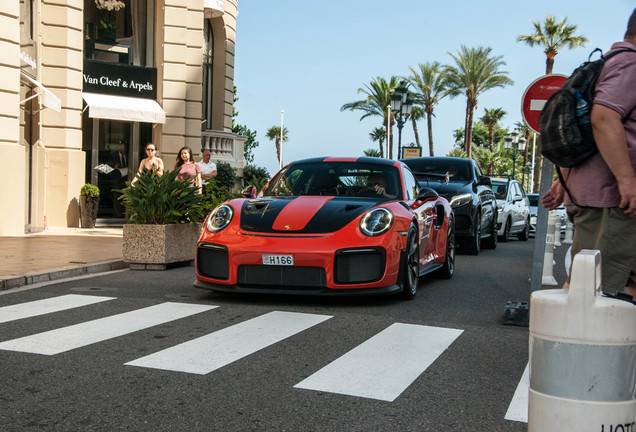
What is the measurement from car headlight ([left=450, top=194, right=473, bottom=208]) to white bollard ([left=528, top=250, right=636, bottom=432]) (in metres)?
11.2

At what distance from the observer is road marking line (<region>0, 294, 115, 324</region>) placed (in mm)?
6499

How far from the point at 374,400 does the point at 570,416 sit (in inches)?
67.1

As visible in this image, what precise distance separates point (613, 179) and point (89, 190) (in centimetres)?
1595

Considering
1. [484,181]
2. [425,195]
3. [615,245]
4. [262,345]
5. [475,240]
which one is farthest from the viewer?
[484,181]

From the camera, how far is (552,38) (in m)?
51.9

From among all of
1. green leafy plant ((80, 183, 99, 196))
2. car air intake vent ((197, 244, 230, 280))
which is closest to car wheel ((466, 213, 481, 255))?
car air intake vent ((197, 244, 230, 280))

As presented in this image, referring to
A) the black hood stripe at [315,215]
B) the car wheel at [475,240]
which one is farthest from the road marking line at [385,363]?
the car wheel at [475,240]

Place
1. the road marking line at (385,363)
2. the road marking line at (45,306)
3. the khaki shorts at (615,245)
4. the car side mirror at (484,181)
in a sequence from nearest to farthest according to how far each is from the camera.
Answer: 1. the khaki shorts at (615,245)
2. the road marking line at (385,363)
3. the road marking line at (45,306)
4. the car side mirror at (484,181)

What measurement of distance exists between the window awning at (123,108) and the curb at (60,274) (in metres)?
8.90

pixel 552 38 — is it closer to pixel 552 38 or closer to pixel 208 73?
pixel 552 38

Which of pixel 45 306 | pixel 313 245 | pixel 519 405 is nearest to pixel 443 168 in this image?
pixel 313 245

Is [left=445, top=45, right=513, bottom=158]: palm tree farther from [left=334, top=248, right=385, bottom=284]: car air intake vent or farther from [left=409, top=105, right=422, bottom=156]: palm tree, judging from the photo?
[left=334, top=248, right=385, bottom=284]: car air intake vent

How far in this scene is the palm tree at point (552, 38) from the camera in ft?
168

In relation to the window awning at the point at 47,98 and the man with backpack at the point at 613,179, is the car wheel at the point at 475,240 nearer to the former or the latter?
the window awning at the point at 47,98
